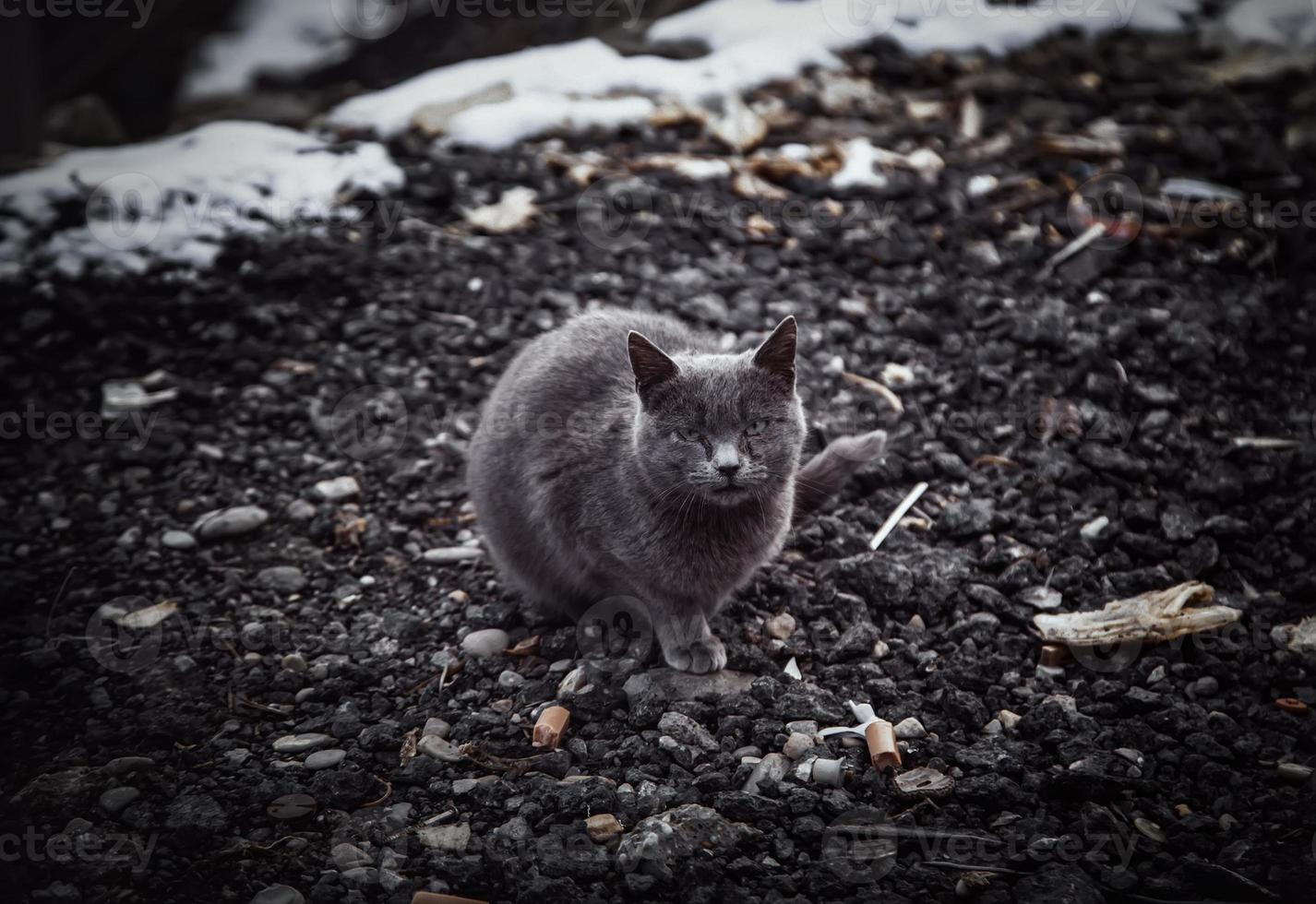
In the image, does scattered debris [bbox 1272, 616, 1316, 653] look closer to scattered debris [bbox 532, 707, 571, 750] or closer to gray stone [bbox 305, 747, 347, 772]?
scattered debris [bbox 532, 707, 571, 750]

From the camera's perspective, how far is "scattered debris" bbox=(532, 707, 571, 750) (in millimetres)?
3316

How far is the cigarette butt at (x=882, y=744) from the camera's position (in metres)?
3.11

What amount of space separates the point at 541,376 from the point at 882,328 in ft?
6.81

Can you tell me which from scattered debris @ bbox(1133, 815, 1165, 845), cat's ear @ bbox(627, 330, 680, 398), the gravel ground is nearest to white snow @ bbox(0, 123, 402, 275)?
the gravel ground

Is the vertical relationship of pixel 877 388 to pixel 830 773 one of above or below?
above

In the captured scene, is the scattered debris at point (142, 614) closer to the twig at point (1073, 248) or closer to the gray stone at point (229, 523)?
the gray stone at point (229, 523)

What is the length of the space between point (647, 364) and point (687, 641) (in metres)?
1.05

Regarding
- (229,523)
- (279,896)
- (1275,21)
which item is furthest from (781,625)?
(1275,21)

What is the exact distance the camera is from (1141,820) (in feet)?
9.53

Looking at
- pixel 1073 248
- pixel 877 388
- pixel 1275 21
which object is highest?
pixel 1275 21

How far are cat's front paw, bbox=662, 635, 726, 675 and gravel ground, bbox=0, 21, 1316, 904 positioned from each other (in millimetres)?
66

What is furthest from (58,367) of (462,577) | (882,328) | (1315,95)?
(1315,95)

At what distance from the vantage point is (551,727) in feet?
10.9

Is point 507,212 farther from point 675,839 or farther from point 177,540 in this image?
point 675,839
